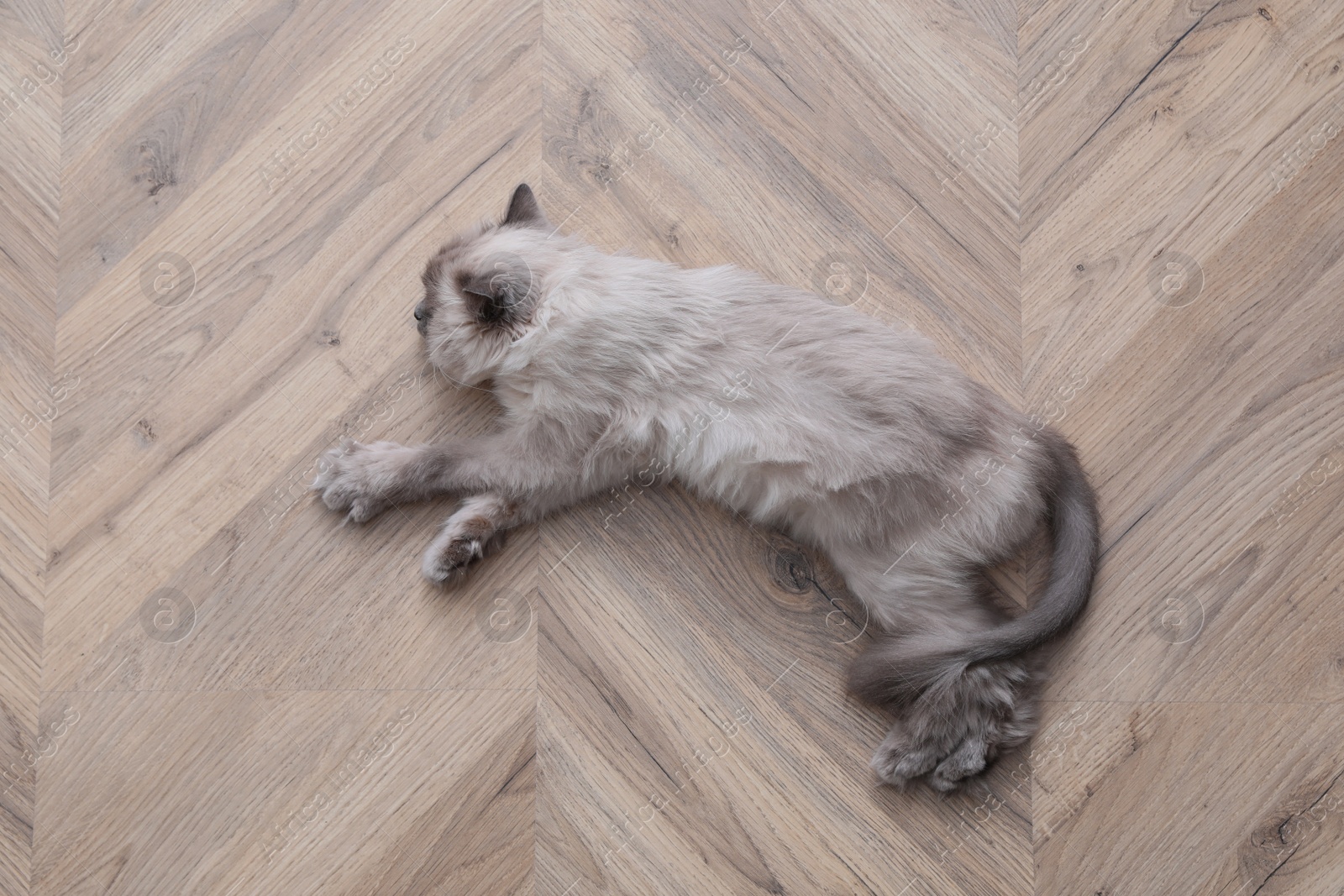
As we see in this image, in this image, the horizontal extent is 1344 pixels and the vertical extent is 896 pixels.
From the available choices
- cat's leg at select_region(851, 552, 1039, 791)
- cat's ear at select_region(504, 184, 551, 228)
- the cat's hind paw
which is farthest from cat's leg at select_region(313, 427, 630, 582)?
the cat's hind paw

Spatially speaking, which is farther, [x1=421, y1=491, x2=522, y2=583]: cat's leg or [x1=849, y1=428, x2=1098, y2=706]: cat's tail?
[x1=421, y1=491, x2=522, y2=583]: cat's leg

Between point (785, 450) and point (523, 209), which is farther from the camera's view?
point (523, 209)

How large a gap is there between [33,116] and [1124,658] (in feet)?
8.34

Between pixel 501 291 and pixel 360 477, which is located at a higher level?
pixel 501 291

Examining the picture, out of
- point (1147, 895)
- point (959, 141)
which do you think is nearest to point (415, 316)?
point (959, 141)

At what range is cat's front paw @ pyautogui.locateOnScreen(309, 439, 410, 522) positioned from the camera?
5.96 ft

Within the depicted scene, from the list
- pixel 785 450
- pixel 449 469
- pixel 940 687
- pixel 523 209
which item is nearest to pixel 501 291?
pixel 523 209

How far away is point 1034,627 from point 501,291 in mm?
1174

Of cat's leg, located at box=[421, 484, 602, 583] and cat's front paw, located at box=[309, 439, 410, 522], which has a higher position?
cat's front paw, located at box=[309, 439, 410, 522]

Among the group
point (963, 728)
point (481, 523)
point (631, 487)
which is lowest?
point (963, 728)

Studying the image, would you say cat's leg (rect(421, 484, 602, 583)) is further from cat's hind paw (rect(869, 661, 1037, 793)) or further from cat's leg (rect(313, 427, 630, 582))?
cat's hind paw (rect(869, 661, 1037, 793))

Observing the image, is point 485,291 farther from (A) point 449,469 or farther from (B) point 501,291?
(A) point 449,469

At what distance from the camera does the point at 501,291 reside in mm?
1757

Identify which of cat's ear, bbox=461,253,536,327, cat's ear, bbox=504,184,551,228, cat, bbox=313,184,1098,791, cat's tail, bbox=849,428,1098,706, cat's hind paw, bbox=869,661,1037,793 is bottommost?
cat's hind paw, bbox=869,661,1037,793
